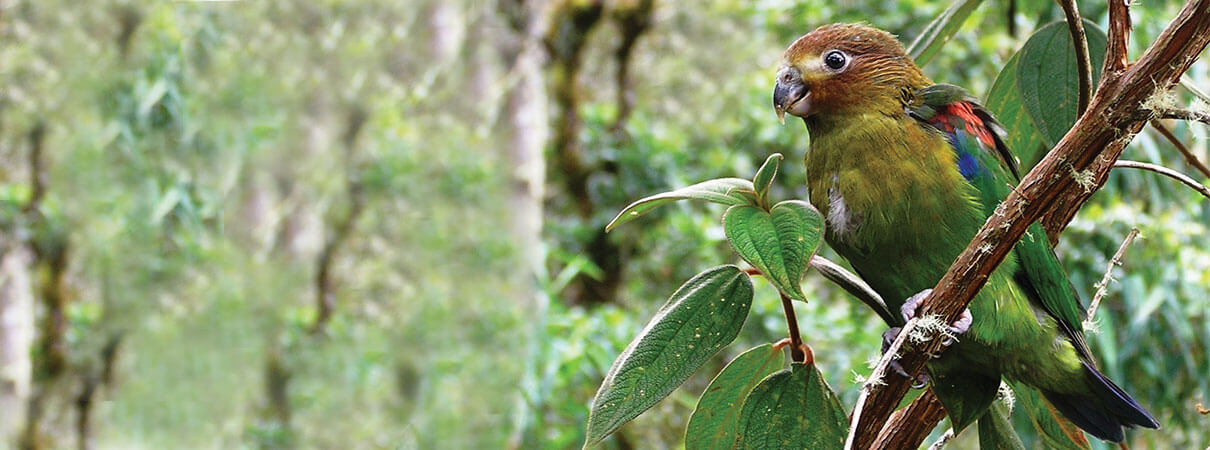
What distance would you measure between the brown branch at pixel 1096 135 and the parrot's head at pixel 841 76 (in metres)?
0.33

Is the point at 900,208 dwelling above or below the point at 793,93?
below

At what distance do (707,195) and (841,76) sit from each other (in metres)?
0.39

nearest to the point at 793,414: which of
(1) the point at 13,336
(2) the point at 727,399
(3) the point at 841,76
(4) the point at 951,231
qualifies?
(2) the point at 727,399

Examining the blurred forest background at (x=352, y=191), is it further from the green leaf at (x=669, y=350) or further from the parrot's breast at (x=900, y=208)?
the green leaf at (x=669, y=350)

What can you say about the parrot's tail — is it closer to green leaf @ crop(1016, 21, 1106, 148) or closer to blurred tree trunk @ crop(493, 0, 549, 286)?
green leaf @ crop(1016, 21, 1106, 148)

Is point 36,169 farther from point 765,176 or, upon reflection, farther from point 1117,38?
point 1117,38

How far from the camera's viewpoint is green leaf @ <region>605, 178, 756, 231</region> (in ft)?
1.93

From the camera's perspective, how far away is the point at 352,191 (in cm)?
462

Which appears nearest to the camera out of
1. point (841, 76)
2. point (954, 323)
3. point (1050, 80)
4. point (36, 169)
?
point (954, 323)

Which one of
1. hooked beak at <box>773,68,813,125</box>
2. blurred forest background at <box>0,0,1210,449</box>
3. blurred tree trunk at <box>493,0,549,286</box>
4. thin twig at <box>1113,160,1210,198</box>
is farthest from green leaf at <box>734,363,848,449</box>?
blurred tree trunk at <box>493,0,549,286</box>

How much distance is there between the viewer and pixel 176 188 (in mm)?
4227

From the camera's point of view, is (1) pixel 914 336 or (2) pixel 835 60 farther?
(2) pixel 835 60

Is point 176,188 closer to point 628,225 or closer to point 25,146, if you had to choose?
point 25,146

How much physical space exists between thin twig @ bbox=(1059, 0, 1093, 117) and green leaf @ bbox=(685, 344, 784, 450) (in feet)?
0.89
